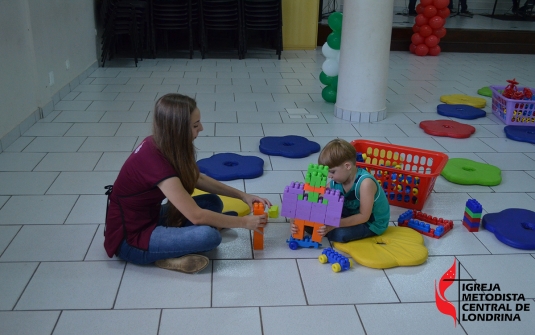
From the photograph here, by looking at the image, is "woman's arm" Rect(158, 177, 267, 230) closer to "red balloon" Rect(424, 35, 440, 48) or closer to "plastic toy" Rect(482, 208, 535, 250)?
"plastic toy" Rect(482, 208, 535, 250)

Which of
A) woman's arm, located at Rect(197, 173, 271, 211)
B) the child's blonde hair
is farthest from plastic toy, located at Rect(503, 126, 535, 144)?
woman's arm, located at Rect(197, 173, 271, 211)

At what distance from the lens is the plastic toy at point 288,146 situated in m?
3.60

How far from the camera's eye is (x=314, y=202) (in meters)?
2.32

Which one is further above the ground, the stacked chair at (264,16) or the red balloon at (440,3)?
the red balloon at (440,3)

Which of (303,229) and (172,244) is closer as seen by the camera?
(172,244)

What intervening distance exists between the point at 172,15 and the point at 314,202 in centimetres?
537

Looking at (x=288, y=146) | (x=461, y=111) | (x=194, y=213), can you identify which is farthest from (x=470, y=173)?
(x=194, y=213)

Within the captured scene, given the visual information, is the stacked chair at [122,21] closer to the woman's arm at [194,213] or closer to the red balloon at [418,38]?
the red balloon at [418,38]

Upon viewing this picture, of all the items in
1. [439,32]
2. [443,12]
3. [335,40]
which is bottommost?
[439,32]

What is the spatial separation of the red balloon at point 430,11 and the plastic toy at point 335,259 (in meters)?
6.24

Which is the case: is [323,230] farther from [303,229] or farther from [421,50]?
[421,50]

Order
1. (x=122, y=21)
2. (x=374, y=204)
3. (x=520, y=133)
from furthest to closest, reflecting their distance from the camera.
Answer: (x=122, y=21) → (x=520, y=133) → (x=374, y=204)

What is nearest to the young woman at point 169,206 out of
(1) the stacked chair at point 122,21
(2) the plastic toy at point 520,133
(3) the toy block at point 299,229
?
(3) the toy block at point 299,229

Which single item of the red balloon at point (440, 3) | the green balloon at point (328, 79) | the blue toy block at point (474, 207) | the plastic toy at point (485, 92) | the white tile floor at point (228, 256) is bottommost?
the white tile floor at point (228, 256)
